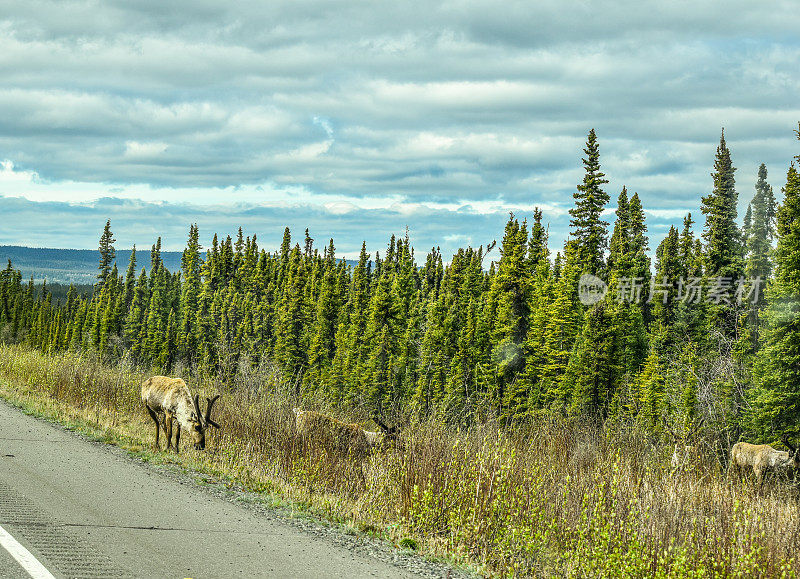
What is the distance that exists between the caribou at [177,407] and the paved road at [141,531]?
2088 mm

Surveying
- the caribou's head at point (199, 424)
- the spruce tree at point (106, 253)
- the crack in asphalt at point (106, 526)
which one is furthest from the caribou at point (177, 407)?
the spruce tree at point (106, 253)

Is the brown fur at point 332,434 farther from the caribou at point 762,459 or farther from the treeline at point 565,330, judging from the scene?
the caribou at point 762,459

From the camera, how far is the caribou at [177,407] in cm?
1366

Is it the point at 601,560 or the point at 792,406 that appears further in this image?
the point at 792,406

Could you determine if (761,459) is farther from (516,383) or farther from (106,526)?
(516,383)

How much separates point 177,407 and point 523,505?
828 centimetres

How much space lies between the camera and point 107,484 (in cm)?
1032

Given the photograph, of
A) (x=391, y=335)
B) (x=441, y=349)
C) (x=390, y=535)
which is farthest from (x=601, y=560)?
(x=391, y=335)

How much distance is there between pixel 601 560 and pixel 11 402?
18410mm

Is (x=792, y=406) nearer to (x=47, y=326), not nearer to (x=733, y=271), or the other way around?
(x=733, y=271)

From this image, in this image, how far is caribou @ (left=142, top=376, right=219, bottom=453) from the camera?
13664mm

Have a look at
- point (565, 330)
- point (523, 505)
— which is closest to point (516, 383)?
point (565, 330)

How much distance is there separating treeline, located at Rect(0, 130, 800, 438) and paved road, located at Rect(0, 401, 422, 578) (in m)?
4.13

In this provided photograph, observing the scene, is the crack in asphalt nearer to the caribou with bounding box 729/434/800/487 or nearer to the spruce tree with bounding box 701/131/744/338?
the caribou with bounding box 729/434/800/487
